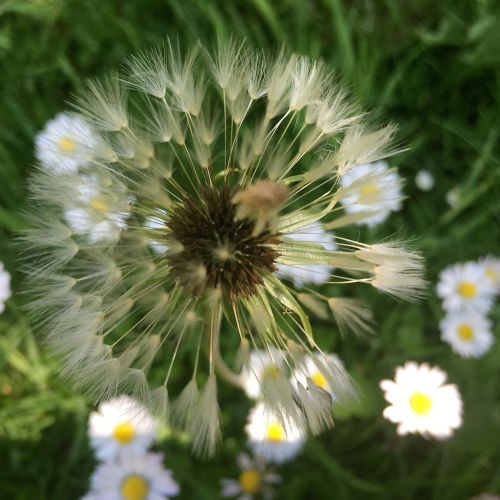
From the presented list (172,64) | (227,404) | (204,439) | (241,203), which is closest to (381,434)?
(227,404)

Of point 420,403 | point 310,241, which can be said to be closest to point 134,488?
point 420,403

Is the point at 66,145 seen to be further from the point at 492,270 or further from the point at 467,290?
the point at 492,270

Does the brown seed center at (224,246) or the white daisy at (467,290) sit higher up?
the white daisy at (467,290)

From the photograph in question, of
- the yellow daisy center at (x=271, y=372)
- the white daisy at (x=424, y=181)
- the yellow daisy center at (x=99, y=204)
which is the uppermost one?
the white daisy at (x=424, y=181)

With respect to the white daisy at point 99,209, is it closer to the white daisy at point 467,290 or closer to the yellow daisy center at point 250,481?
the yellow daisy center at point 250,481

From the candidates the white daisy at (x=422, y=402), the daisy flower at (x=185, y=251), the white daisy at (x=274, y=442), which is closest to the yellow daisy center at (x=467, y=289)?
the white daisy at (x=422, y=402)

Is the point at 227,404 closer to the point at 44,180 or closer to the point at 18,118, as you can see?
the point at 44,180
